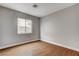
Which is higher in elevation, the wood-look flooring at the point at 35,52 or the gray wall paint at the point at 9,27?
the gray wall paint at the point at 9,27

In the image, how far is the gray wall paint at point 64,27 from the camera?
2.49 metres

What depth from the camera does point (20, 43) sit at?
296 cm

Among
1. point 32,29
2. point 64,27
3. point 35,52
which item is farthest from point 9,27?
point 64,27

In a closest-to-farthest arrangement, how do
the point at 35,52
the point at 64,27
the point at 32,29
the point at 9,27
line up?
the point at 35,52
the point at 9,27
the point at 64,27
the point at 32,29

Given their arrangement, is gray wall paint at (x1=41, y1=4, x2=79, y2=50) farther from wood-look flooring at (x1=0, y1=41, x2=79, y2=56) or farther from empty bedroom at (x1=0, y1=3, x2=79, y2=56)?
wood-look flooring at (x1=0, y1=41, x2=79, y2=56)

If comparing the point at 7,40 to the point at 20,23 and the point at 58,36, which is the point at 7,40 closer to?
the point at 20,23

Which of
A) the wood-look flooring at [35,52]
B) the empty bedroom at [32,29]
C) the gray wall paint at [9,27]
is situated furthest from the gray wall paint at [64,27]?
the gray wall paint at [9,27]

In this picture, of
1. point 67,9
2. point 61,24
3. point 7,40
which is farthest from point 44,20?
point 7,40

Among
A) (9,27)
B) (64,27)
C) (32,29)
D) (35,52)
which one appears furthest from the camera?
(32,29)

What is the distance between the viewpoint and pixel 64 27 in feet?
9.67

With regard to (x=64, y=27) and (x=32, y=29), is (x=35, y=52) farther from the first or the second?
(x=64, y=27)

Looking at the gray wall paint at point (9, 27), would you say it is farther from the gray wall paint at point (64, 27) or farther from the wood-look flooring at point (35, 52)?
the gray wall paint at point (64, 27)

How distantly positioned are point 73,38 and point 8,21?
9.27 ft

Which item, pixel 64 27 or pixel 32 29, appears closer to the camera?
pixel 64 27
